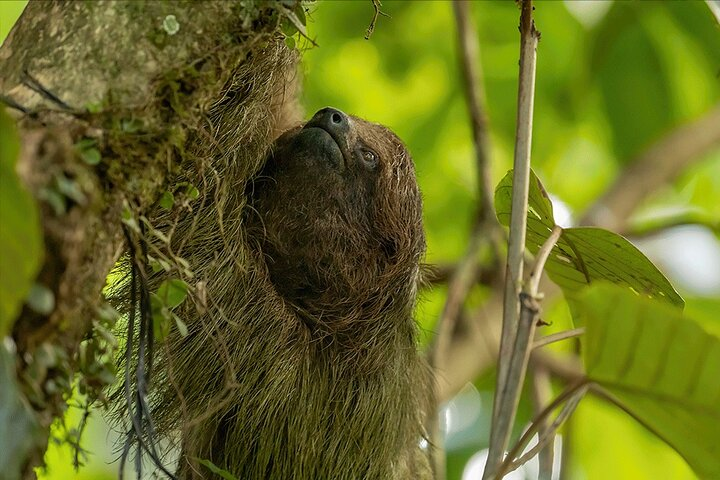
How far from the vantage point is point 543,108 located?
5.28 metres

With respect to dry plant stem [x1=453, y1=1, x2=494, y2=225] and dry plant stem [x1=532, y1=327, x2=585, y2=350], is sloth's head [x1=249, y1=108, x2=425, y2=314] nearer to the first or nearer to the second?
dry plant stem [x1=453, y1=1, x2=494, y2=225]

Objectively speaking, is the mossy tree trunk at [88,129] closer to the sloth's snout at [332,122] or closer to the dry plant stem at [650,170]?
the sloth's snout at [332,122]

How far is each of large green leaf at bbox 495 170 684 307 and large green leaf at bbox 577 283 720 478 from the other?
1.67 feet

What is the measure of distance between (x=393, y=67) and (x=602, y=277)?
3.06 m

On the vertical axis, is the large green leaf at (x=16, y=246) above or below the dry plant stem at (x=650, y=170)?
above

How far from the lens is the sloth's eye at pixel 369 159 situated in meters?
3.42

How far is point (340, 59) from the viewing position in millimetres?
5344

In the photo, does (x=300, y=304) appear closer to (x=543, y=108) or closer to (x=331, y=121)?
(x=331, y=121)

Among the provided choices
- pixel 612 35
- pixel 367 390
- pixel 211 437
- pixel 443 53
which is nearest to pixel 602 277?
pixel 367 390

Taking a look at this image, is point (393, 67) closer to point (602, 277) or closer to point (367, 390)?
point (367, 390)

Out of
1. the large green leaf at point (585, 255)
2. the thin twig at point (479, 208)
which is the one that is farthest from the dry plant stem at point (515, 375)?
the thin twig at point (479, 208)

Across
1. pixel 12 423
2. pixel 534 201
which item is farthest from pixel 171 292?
pixel 534 201

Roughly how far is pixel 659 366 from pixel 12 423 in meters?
1.20

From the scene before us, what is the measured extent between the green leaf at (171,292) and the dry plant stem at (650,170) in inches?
126
